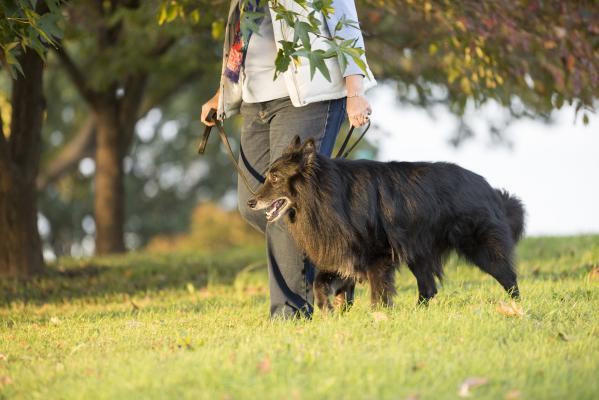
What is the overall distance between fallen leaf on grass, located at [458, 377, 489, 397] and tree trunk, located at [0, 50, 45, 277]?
692cm

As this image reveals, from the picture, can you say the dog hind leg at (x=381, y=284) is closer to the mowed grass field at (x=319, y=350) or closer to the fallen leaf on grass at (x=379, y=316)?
the mowed grass field at (x=319, y=350)

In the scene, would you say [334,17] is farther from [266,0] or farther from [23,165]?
[23,165]

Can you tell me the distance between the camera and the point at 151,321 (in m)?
5.60

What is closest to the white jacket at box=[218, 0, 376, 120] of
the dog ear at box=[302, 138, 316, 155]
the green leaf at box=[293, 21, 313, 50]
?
the dog ear at box=[302, 138, 316, 155]

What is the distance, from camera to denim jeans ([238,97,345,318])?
495 centimetres

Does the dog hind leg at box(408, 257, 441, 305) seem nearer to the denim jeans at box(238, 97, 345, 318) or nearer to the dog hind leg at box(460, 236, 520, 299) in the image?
the dog hind leg at box(460, 236, 520, 299)

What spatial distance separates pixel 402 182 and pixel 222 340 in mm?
1666

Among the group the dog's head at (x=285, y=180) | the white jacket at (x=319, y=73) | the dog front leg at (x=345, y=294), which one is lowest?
the dog front leg at (x=345, y=294)

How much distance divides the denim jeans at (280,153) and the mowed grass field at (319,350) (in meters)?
0.24

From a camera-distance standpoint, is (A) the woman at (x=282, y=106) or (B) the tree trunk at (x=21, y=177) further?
(B) the tree trunk at (x=21, y=177)

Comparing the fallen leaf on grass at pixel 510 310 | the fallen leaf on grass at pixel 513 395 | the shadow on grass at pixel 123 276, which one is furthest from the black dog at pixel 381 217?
the shadow on grass at pixel 123 276

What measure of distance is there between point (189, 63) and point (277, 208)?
781 cm

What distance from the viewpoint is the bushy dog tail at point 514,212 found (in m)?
5.91

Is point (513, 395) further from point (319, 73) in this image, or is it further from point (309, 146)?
point (319, 73)
